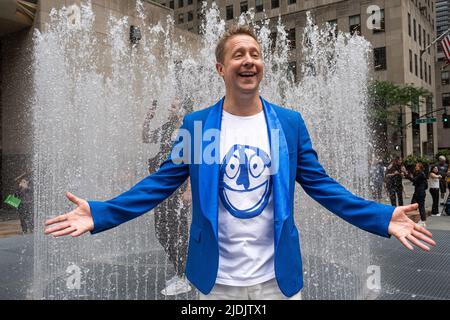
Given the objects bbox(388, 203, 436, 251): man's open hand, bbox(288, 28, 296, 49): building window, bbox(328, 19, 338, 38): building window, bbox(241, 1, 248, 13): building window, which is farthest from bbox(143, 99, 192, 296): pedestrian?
bbox(241, 1, 248, 13): building window

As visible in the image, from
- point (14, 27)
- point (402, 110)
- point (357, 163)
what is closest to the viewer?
point (357, 163)

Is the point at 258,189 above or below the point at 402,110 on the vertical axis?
below

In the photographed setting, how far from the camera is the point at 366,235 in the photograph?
6172 mm

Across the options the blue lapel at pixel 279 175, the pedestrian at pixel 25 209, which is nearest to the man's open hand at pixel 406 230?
the blue lapel at pixel 279 175

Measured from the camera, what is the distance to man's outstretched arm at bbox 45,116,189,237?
1.77m

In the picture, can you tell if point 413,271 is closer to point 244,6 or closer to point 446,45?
point 446,45

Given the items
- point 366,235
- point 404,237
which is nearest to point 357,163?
point 366,235

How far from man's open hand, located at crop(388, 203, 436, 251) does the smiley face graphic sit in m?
0.55

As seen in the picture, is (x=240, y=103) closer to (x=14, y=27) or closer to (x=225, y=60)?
(x=225, y=60)

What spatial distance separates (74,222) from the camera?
178 cm

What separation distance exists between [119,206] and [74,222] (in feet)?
0.65

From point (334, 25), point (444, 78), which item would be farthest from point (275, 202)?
point (444, 78)

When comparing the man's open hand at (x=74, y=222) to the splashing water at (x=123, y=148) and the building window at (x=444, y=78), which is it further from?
the building window at (x=444, y=78)
